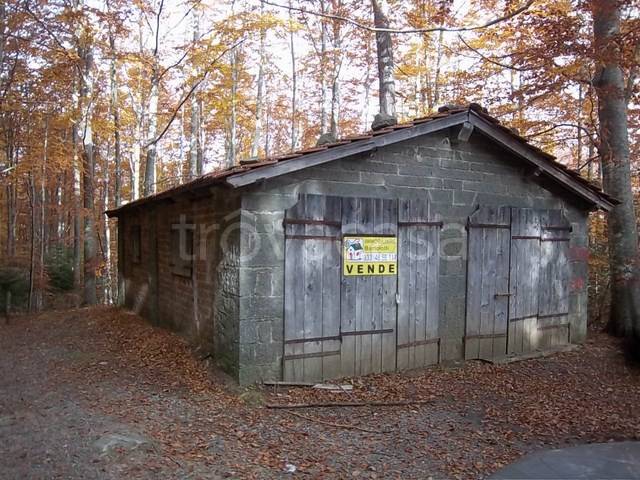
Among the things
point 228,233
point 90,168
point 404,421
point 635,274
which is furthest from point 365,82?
point 404,421

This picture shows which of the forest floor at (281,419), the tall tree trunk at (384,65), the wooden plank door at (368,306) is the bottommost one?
the forest floor at (281,419)

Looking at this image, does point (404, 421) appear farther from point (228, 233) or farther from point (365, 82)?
point (365, 82)

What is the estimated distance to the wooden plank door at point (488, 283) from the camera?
7.61 m

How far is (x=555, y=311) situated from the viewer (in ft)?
28.4

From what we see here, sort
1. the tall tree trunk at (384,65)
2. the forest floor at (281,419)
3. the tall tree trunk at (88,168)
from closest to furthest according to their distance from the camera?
1. the forest floor at (281,419)
2. the tall tree trunk at (384,65)
3. the tall tree trunk at (88,168)

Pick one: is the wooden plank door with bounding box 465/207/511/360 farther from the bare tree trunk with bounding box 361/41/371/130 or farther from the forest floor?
the bare tree trunk with bounding box 361/41/371/130

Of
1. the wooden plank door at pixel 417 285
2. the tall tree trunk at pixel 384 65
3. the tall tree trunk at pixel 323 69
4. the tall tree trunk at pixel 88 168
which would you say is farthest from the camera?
the tall tree trunk at pixel 323 69

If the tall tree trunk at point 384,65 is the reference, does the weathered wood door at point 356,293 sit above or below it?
below

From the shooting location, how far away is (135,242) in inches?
Result: 452

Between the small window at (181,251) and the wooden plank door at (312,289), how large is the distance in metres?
2.42

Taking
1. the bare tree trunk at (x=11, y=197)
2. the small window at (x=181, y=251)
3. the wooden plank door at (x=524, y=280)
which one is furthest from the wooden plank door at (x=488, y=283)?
the bare tree trunk at (x=11, y=197)

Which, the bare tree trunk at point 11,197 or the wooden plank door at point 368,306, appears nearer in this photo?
the wooden plank door at point 368,306

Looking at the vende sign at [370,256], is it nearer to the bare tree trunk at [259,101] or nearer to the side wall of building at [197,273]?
the side wall of building at [197,273]

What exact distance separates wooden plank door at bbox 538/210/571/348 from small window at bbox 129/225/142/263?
875 centimetres
